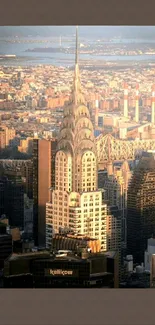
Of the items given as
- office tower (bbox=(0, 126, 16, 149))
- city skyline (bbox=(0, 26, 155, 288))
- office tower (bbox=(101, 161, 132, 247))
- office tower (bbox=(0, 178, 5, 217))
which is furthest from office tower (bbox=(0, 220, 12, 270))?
office tower (bbox=(101, 161, 132, 247))

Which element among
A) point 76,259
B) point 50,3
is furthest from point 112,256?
point 50,3

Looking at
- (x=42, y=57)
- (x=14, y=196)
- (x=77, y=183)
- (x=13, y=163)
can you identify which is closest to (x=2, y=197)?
(x=14, y=196)

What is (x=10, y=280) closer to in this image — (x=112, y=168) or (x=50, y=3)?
(x=112, y=168)

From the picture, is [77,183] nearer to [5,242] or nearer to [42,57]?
[5,242]

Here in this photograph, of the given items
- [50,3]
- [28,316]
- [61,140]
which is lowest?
[28,316]

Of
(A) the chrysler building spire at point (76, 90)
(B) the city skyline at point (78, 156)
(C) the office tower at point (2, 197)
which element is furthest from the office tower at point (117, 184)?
(C) the office tower at point (2, 197)

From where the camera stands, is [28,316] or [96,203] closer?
[28,316]
